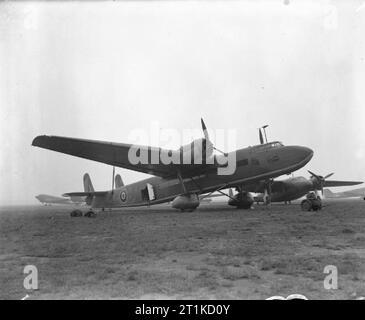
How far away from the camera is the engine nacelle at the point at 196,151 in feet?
59.6

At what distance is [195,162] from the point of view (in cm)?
1830

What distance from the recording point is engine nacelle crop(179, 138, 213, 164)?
715 inches

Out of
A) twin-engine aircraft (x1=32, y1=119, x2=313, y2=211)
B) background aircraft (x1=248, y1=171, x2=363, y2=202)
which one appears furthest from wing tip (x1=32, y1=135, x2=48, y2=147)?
background aircraft (x1=248, y1=171, x2=363, y2=202)

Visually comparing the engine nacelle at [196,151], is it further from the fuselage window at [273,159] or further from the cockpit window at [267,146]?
the fuselage window at [273,159]

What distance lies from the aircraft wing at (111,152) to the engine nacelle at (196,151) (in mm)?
643

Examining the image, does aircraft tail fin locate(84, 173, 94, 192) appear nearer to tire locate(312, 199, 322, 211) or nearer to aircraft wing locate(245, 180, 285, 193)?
aircraft wing locate(245, 180, 285, 193)

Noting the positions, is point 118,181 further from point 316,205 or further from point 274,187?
point 316,205

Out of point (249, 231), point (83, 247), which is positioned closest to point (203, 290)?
point (83, 247)

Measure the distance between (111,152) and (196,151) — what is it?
440cm

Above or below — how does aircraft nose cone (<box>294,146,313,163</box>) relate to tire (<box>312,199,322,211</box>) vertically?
above

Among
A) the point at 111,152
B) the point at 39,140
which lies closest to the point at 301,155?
the point at 111,152

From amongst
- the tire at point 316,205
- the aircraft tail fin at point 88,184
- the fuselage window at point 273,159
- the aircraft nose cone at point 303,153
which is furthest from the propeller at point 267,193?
the aircraft tail fin at point 88,184

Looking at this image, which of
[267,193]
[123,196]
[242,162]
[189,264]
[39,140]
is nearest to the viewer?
[189,264]
